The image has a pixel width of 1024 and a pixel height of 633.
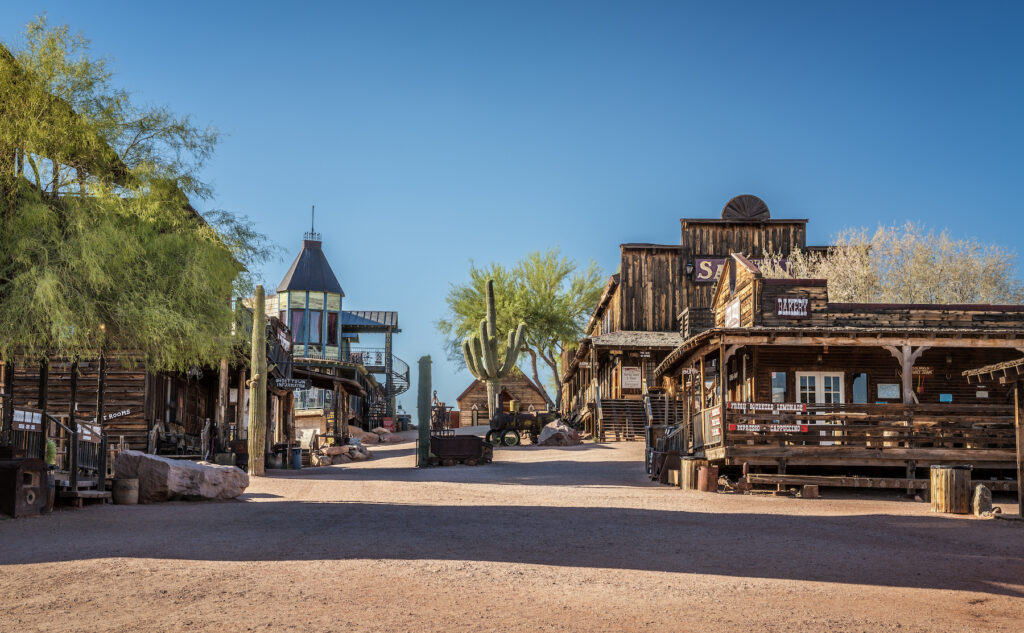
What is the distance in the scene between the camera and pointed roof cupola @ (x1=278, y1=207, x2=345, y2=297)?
56188 mm

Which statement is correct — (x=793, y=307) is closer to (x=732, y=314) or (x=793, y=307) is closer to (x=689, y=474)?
(x=732, y=314)

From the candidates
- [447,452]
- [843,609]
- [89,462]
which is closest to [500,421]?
[447,452]

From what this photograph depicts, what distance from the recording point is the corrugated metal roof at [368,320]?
6028cm

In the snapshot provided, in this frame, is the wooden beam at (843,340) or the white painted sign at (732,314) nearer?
the wooden beam at (843,340)

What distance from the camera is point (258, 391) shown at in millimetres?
21859

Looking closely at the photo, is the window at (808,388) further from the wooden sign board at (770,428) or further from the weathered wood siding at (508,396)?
the weathered wood siding at (508,396)

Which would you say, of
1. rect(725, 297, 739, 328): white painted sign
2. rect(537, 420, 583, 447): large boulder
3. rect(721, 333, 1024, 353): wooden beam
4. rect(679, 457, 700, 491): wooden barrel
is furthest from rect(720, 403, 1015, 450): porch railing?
rect(537, 420, 583, 447): large boulder

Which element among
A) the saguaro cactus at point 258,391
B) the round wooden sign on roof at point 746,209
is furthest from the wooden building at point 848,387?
the round wooden sign on roof at point 746,209

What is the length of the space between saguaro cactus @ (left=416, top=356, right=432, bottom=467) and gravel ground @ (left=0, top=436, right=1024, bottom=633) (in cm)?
1050

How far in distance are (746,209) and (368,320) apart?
91.5 ft

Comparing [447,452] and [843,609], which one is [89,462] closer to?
[447,452]

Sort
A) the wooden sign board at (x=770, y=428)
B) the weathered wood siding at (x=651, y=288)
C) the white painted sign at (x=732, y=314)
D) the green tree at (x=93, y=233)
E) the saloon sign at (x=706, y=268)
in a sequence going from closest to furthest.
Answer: the green tree at (x=93, y=233), the wooden sign board at (x=770, y=428), the white painted sign at (x=732, y=314), the weathered wood siding at (x=651, y=288), the saloon sign at (x=706, y=268)

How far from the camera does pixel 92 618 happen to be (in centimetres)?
649

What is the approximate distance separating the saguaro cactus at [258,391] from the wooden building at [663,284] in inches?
645
